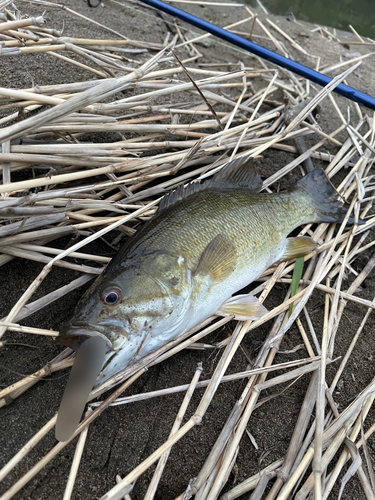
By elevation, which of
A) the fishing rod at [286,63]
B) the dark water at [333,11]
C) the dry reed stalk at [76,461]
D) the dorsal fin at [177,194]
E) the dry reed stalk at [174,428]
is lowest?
the dry reed stalk at [76,461]

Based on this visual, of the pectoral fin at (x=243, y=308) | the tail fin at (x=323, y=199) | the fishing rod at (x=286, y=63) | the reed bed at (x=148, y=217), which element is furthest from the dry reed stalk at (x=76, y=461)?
the fishing rod at (x=286, y=63)

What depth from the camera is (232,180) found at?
2.63 metres

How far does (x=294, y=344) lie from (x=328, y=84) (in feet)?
7.38

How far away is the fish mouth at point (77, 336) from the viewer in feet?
5.64

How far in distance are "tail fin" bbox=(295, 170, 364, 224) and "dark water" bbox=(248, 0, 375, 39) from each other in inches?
235

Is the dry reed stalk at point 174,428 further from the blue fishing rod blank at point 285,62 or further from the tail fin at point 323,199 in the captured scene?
the blue fishing rod blank at point 285,62

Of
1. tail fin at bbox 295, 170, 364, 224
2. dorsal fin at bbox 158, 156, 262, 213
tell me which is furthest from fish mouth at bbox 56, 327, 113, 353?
tail fin at bbox 295, 170, 364, 224

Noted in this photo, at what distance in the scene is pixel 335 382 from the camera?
220 centimetres

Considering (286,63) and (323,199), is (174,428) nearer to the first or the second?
(323,199)

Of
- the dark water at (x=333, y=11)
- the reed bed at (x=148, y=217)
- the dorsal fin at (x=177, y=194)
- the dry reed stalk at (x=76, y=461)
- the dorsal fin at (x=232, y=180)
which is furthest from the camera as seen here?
the dark water at (x=333, y=11)

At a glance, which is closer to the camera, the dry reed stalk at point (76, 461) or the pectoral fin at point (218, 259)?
the dry reed stalk at point (76, 461)

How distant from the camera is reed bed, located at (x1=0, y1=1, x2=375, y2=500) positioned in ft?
5.86

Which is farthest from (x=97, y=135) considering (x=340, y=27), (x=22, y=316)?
(x=340, y=27)

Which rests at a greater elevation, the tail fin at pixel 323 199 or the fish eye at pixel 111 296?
the tail fin at pixel 323 199
